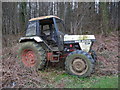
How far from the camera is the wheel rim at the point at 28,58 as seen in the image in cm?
492

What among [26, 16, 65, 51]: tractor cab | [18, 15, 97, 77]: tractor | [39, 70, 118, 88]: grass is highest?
[26, 16, 65, 51]: tractor cab

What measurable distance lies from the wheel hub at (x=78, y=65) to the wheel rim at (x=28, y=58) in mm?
1765

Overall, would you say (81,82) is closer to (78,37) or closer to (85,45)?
(85,45)

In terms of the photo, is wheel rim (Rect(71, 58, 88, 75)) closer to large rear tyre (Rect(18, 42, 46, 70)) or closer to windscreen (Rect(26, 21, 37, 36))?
large rear tyre (Rect(18, 42, 46, 70))

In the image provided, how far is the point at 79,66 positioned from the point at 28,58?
2.29m

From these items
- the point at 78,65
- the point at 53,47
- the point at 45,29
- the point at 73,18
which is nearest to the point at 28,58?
the point at 53,47

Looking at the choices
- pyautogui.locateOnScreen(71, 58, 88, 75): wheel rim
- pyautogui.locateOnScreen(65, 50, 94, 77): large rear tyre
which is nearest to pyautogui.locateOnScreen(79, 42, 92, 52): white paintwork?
pyautogui.locateOnScreen(65, 50, 94, 77): large rear tyre

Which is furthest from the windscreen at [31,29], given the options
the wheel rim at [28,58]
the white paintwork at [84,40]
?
the white paintwork at [84,40]

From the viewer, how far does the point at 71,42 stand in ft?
15.4

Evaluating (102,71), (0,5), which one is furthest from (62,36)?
(0,5)

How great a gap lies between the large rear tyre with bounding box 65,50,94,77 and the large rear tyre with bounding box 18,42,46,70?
1.15 m

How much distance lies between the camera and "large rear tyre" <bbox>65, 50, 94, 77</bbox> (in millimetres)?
3872

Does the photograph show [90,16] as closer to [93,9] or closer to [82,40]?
[93,9]

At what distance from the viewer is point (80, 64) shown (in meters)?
4.03
